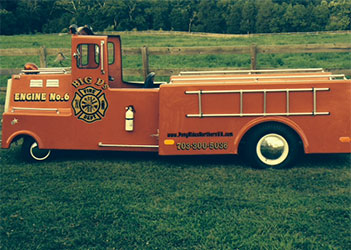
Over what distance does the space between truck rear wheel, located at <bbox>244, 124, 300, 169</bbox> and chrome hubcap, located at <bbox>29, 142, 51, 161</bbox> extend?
311 cm

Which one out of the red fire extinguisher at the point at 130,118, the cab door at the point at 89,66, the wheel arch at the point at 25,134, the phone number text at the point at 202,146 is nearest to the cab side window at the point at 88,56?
the cab door at the point at 89,66

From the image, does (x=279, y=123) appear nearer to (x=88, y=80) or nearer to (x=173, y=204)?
(x=173, y=204)

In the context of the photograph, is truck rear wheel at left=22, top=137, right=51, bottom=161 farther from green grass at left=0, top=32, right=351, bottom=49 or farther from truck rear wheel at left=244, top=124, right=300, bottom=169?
green grass at left=0, top=32, right=351, bottom=49

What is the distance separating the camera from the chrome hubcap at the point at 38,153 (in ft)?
20.8

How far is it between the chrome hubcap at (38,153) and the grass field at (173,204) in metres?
0.21

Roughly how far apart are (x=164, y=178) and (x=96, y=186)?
2.96 ft

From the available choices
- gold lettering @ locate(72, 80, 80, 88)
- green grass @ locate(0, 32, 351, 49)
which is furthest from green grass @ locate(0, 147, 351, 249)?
green grass @ locate(0, 32, 351, 49)

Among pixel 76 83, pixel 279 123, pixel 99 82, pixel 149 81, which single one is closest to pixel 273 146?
pixel 279 123

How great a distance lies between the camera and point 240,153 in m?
6.20

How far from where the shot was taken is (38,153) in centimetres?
637

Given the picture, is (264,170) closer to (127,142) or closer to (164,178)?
(164,178)

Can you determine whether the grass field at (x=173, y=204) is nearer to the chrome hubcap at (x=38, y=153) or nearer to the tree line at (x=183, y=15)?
the chrome hubcap at (x=38, y=153)

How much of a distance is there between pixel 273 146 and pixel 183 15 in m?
42.2

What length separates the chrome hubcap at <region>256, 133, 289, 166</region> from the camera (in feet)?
18.7
